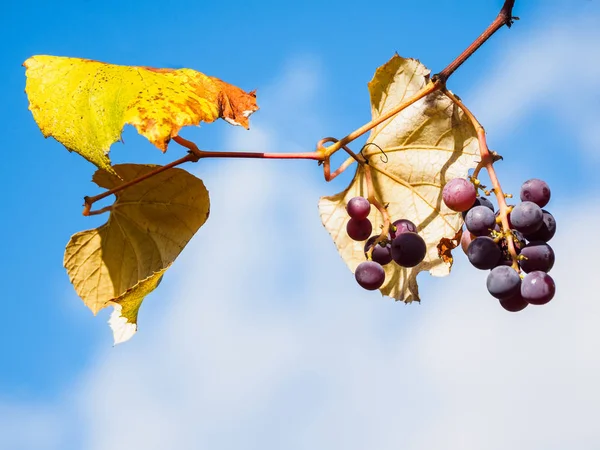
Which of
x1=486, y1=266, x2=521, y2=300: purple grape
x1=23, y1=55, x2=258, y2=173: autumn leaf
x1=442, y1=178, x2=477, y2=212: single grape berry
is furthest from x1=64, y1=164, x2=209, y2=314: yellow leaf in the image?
x1=486, y1=266, x2=521, y2=300: purple grape

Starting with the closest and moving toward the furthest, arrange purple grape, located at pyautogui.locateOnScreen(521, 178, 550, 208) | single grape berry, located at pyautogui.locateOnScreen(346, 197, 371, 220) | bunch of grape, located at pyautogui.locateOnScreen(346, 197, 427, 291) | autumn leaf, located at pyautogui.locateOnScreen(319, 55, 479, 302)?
purple grape, located at pyautogui.locateOnScreen(521, 178, 550, 208) < bunch of grape, located at pyautogui.locateOnScreen(346, 197, 427, 291) < single grape berry, located at pyautogui.locateOnScreen(346, 197, 371, 220) < autumn leaf, located at pyautogui.locateOnScreen(319, 55, 479, 302)

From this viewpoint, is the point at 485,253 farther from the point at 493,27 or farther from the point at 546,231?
the point at 493,27

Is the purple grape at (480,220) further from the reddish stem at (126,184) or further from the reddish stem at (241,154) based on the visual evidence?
the reddish stem at (126,184)

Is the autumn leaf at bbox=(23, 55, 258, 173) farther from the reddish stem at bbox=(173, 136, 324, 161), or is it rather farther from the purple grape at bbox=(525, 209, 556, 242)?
the purple grape at bbox=(525, 209, 556, 242)

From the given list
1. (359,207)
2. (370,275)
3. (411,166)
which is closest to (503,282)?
(370,275)

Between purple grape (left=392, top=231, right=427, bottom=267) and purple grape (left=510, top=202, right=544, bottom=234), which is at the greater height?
purple grape (left=392, top=231, right=427, bottom=267)

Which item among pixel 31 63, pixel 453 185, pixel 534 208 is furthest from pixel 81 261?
pixel 534 208
